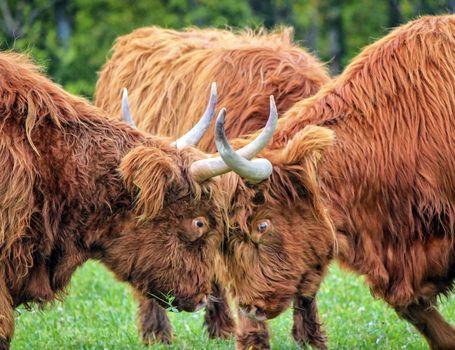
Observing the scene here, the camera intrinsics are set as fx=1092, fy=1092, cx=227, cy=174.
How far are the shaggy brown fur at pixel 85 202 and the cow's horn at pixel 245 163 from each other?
108 mm

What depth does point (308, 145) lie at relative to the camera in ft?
19.4

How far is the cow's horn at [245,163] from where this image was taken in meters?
5.75

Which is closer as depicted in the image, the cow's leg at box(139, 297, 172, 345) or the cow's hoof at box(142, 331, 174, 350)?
the cow's hoof at box(142, 331, 174, 350)

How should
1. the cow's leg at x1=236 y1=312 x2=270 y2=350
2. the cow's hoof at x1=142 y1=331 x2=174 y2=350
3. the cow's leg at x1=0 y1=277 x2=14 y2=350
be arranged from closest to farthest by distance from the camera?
the cow's leg at x1=0 y1=277 x2=14 y2=350
the cow's leg at x1=236 y1=312 x2=270 y2=350
the cow's hoof at x1=142 y1=331 x2=174 y2=350

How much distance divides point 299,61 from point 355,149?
5.73 ft

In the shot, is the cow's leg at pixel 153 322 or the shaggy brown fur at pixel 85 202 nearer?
the shaggy brown fur at pixel 85 202

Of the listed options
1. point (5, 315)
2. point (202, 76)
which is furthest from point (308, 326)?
point (5, 315)

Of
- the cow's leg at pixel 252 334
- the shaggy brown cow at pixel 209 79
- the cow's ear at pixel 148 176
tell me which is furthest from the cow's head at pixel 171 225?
the cow's leg at pixel 252 334

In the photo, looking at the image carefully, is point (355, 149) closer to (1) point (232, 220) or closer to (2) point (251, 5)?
(1) point (232, 220)

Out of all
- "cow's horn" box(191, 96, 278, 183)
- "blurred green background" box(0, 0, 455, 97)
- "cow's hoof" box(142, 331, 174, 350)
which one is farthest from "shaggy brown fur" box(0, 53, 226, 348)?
"blurred green background" box(0, 0, 455, 97)

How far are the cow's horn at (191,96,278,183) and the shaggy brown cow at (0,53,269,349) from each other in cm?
4

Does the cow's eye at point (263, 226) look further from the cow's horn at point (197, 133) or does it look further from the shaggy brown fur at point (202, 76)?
the shaggy brown fur at point (202, 76)

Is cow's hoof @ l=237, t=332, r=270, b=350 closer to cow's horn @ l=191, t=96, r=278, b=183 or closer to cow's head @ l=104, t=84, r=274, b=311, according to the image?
cow's head @ l=104, t=84, r=274, b=311

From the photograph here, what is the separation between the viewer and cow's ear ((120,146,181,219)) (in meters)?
5.80
